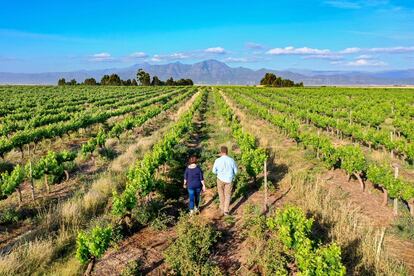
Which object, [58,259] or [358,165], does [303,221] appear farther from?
[358,165]

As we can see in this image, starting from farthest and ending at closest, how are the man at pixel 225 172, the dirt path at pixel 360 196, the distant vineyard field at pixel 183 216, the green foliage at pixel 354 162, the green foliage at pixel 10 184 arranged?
the green foliage at pixel 354 162 → the green foliage at pixel 10 184 → the man at pixel 225 172 → the dirt path at pixel 360 196 → the distant vineyard field at pixel 183 216

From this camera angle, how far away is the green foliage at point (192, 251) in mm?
6842

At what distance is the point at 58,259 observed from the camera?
24.8 ft

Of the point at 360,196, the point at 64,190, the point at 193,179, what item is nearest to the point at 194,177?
the point at 193,179

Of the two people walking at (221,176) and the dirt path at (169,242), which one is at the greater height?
the two people walking at (221,176)

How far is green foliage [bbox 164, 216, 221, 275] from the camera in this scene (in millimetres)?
6842

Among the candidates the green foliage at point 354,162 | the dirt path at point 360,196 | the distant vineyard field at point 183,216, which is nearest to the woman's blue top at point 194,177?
the distant vineyard field at point 183,216

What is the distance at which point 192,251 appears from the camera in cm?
728

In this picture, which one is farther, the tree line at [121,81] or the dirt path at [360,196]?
the tree line at [121,81]

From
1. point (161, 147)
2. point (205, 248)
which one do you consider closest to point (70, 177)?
point (161, 147)

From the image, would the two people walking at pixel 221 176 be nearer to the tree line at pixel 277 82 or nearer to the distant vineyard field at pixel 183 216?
the distant vineyard field at pixel 183 216

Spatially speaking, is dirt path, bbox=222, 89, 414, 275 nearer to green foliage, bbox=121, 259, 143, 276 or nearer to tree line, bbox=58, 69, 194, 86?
green foliage, bbox=121, 259, 143, 276

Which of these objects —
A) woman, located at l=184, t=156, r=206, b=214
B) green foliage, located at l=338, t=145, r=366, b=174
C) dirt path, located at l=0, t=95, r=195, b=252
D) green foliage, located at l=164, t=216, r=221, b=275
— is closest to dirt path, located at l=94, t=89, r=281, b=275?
green foliage, located at l=164, t=216, r=221, b=275

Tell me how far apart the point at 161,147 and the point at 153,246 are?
6.51 meters
